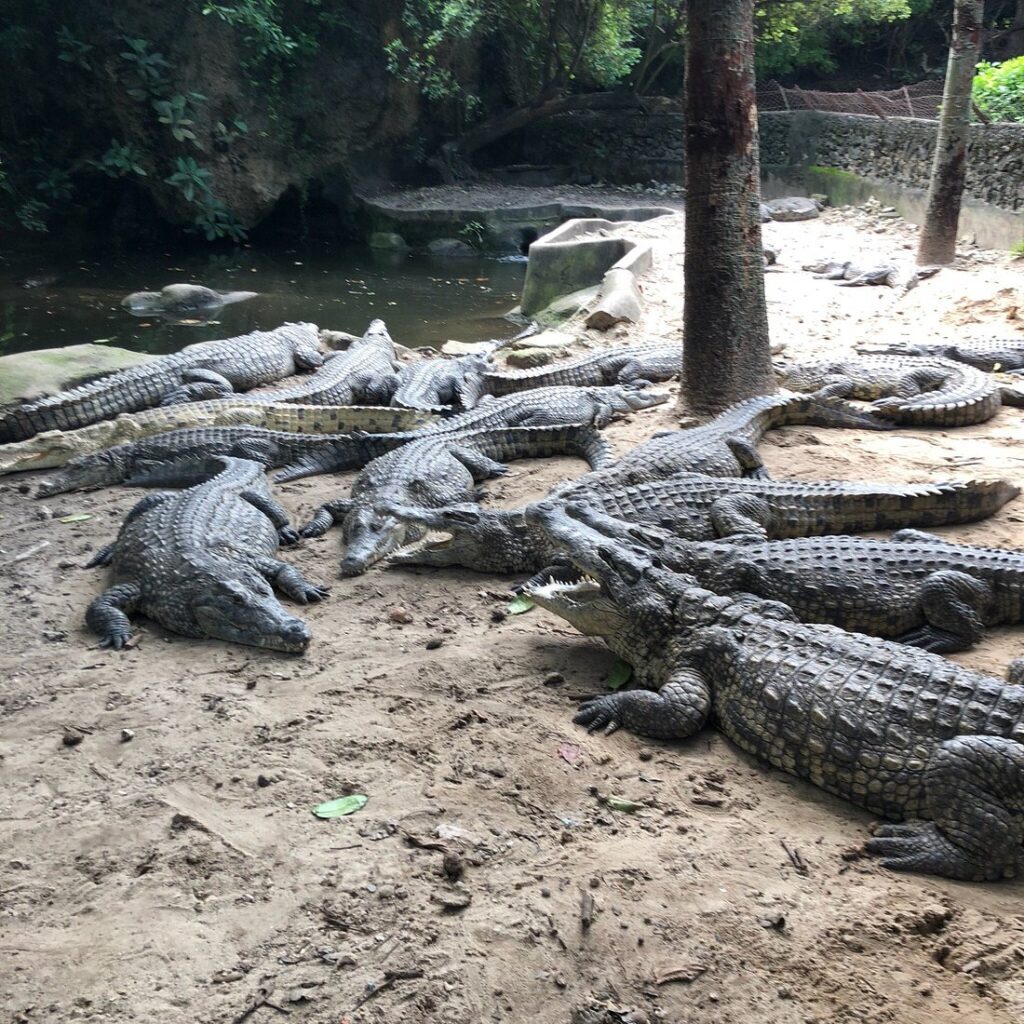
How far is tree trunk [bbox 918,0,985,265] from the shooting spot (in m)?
10.8

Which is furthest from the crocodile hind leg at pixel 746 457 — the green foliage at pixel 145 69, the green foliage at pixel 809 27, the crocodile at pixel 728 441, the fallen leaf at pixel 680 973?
the green foliage at pixel 809 27

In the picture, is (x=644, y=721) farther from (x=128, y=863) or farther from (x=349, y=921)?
(x=128, y=863)

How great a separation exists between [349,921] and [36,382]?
7.02m

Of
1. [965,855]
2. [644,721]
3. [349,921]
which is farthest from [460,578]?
[965,855]

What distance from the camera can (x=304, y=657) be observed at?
4.06 meters

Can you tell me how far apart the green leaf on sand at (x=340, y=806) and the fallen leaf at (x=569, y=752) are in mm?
667

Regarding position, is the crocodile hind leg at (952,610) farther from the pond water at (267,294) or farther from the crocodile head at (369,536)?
the pond water at (267,294)

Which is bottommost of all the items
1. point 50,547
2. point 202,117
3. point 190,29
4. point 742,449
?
point 50,547

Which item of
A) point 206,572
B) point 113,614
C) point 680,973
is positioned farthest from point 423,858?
point 113,614

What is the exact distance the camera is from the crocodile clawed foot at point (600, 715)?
136 inches

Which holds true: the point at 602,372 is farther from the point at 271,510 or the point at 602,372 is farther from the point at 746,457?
the point at 271,510

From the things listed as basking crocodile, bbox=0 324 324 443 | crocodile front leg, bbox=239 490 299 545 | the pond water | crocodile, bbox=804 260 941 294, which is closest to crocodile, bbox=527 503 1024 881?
crocodile front leg, bbox=239 490 299 545

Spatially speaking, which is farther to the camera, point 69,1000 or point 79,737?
point 79,737

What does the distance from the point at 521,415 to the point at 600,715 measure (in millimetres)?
3880
